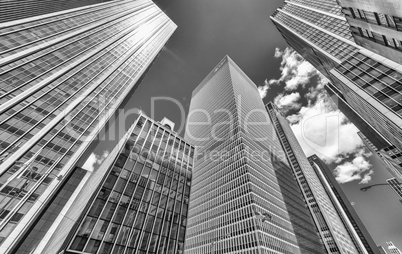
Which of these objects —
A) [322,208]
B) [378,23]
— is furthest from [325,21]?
[322,208]

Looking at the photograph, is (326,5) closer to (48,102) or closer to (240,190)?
(240,190)

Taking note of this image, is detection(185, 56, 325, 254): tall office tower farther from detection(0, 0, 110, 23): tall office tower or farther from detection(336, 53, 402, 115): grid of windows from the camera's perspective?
detection(0, 0, 110, 23): tall office tower

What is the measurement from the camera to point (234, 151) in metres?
100

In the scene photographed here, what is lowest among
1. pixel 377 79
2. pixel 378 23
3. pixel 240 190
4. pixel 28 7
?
pixel 377 79

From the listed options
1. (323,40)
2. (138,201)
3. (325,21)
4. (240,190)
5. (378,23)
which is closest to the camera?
(378,23)

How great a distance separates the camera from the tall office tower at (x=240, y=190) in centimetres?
7388

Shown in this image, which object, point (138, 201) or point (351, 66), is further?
point (351, 66)

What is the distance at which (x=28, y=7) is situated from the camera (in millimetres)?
62062

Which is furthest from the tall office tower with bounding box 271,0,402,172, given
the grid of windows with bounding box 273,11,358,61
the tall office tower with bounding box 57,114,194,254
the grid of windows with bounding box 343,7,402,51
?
the tall office tower with bounding box 57,114,194,254

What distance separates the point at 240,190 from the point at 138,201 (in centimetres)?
5659

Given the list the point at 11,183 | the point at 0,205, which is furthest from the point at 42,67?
the point at 0,205

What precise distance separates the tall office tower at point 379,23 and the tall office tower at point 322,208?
131288mm

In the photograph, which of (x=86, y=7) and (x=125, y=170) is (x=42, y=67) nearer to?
(x=125, y=170)

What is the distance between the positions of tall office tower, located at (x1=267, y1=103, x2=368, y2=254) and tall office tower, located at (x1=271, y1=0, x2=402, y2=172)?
9297 cm
